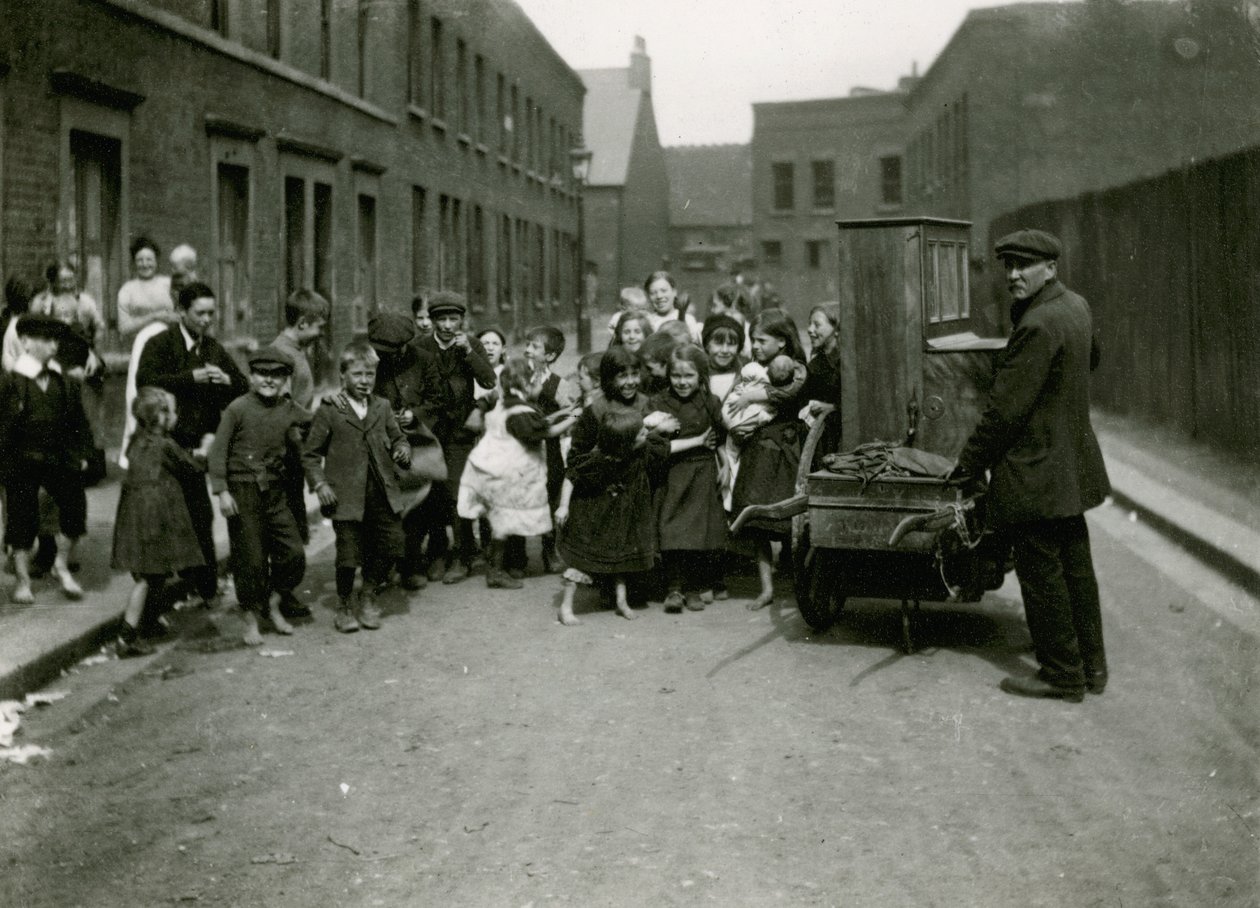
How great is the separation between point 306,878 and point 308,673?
269cm

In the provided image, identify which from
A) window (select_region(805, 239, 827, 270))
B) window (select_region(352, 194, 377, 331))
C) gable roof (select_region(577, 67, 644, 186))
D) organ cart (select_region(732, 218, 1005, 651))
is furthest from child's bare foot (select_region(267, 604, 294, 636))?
window (select_region(805, 239, 827, 270))

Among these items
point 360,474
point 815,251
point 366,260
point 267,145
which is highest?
point 815,251

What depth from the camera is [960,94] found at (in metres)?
38.0

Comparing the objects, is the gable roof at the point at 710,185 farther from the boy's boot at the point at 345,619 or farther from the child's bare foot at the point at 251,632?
the child's bare foot at the point at 251,632

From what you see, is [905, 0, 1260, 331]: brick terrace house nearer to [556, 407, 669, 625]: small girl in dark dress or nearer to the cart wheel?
[556, 407, 669, 625]: small girl in dark dress

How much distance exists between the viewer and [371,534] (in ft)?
25.5

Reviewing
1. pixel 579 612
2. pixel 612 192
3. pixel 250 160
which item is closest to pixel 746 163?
pixel 612 192

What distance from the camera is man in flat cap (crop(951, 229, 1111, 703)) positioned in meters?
5.96

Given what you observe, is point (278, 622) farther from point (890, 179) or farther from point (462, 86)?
point (890, 179)

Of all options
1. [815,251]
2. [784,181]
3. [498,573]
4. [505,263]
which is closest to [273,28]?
[498,573]

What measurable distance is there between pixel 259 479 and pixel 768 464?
9.23 feet

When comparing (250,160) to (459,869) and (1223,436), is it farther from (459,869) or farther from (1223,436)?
(459,869)

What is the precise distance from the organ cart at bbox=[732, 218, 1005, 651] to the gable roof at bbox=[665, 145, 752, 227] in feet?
203

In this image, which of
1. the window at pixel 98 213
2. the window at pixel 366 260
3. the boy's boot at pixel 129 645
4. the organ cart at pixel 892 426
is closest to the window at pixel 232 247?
the window at pixel 98 213
